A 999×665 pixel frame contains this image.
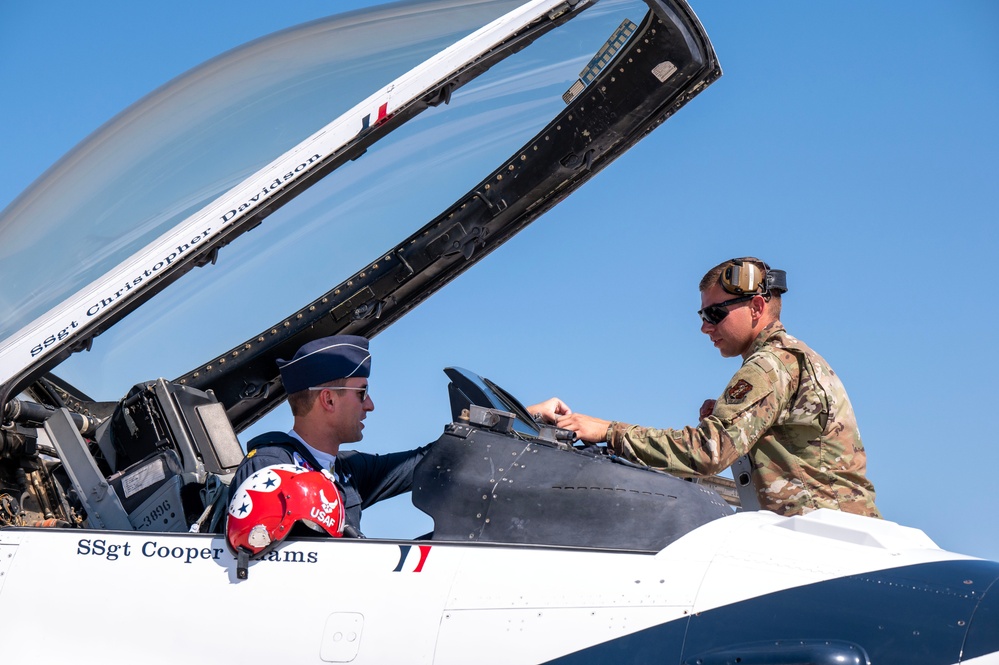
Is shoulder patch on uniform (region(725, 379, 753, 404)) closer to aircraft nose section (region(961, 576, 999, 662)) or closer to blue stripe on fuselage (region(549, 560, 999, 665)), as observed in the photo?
blue stripe on fuselage (region(549, 560, 999, 665))

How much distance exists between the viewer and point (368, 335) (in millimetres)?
4938

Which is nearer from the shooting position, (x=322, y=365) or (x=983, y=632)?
(x=983, y=632)

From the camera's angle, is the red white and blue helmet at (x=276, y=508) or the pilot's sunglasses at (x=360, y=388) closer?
the red white and blue helmet at (x=276, y=508)

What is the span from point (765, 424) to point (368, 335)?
216cm

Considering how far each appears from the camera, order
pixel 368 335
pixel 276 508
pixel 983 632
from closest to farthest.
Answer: pixel 983 632 < pixel 276 508 < pixel 368 335

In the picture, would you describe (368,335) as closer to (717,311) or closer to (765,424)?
(717,311)

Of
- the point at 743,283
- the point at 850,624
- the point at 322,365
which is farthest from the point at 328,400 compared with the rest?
the point at 850,624

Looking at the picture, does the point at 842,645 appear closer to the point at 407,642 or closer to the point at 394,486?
the point at 407,642

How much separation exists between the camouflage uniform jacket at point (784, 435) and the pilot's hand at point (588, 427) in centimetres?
3

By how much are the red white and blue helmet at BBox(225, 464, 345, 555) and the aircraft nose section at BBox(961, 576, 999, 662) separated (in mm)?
1773

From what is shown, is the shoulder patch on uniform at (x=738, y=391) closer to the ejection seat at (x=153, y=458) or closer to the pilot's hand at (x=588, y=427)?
the pilot's hand at (x=588, y=427)

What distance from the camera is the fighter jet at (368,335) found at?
2.61 m

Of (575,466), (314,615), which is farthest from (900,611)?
(314,615)

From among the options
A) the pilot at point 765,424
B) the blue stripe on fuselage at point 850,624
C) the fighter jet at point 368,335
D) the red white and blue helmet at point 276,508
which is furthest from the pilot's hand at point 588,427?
the blue stripe on fuselage at point 850,624
